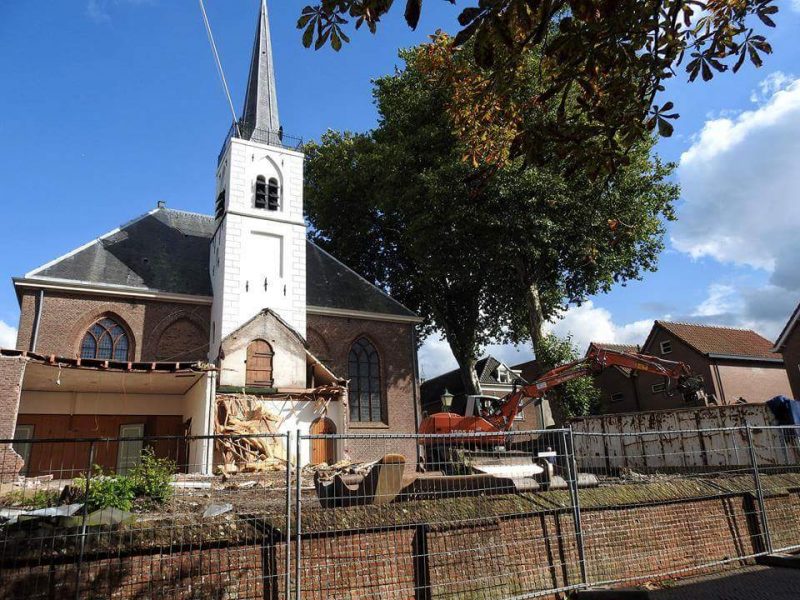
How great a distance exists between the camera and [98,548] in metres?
4.52

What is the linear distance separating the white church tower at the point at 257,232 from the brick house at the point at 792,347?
26258 millimetres

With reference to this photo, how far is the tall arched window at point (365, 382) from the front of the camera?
998 inches

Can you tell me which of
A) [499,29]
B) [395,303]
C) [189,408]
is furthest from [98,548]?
[395,303]

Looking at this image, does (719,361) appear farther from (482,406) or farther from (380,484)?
(380,484)

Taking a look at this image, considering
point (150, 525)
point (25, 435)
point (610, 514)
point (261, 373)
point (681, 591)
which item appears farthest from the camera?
point (261, 373)

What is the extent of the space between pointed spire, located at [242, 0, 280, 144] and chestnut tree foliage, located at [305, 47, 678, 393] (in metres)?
4.28

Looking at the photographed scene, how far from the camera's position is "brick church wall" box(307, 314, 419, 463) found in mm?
25281

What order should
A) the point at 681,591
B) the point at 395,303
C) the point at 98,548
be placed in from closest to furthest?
the point at 98,548
the point at 681,591
the point at 395,303

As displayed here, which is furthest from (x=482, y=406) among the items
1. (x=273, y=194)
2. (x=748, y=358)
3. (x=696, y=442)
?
(x=748, y=358)

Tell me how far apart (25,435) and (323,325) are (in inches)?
467

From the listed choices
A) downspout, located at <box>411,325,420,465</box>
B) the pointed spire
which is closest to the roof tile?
downspout, located at <box>411,325,420,465</box>

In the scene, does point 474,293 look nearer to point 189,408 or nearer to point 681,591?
point 189,408

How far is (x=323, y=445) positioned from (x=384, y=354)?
747 centimetres

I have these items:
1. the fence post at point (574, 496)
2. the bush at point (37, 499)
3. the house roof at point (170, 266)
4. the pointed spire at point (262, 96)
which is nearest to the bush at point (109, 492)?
the bush at point (37, 499)
